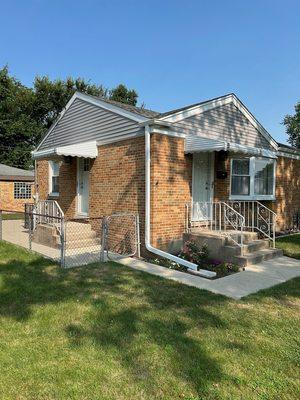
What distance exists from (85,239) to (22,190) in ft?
56.4

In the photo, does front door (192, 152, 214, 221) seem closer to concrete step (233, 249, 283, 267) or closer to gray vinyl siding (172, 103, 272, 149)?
gray vinyl siding (172, 103, 272, 149)

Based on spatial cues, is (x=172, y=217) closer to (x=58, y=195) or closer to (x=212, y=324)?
(x=212, y=324)

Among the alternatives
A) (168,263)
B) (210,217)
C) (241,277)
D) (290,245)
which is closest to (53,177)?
(210,217)

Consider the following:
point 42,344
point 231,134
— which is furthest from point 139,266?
point 231,134

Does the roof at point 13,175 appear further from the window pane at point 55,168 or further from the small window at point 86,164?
the small window at point 86,164

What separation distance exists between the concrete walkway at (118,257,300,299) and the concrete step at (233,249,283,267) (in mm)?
118

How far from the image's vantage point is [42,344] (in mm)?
3814

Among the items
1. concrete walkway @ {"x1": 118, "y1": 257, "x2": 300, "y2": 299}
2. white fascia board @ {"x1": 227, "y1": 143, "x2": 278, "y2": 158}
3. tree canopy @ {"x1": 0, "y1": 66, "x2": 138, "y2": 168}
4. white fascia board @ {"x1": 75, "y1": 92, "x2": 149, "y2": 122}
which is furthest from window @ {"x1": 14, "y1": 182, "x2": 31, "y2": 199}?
white fascia board @ {"x1": 227, "y1": 143, "x2": 278, "y2": 158}

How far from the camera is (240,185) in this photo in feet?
34.1

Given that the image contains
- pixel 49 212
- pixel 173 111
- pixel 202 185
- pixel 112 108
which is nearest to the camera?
pixel 173 111

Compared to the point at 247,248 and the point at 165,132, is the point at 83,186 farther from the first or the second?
the point at 247,248

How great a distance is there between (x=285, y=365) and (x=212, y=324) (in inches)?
42.5

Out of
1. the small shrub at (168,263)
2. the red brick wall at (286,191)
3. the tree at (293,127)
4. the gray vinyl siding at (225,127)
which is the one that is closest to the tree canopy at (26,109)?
the tree at (293,127)

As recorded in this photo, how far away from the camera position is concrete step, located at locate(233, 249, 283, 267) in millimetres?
7328
